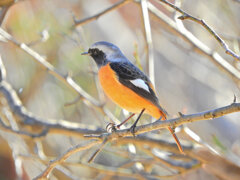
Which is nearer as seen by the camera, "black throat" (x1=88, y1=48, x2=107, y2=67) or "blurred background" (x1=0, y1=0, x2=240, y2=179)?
"black throat" (x1=88, y1=48, x2=107, y2=67)

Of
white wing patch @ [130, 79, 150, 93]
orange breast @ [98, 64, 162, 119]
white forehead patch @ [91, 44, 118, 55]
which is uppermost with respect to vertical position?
white forehead patch @ [91, 44, 118, 55]

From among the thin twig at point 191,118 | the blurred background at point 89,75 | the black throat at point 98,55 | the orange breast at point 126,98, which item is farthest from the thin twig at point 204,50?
the blurred background at point 89,75

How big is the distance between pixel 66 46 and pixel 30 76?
838mm

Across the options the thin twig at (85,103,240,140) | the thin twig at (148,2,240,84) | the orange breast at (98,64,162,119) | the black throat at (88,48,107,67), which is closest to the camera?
the thin twig at (85,103,240,140)

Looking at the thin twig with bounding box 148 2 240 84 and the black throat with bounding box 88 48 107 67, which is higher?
the thin twig with bounding box 148 2 240 84

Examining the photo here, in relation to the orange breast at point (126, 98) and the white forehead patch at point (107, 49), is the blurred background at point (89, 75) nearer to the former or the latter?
the white forehead patch at point (107, 49)

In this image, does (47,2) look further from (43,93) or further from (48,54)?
(43,93)

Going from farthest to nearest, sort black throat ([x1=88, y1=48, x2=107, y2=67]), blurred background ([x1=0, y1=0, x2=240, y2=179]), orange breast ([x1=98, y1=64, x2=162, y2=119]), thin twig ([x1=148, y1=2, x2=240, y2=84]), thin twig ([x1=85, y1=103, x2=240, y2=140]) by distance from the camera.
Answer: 1. blurred background ([x1=0, y1=0, x2=240, y2=179])
2. black throat ([x1=88, y1=48, x2=107, y2=67])
3. thin twig ([x1=148, y1=2, x2=240, y2=84])
4. orange breast ([x1=98, y1=64, x2=162, y2=119])
5. thin twig ([x1=85, y1=103, x2=240, y2=140])

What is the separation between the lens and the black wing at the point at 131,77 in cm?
363

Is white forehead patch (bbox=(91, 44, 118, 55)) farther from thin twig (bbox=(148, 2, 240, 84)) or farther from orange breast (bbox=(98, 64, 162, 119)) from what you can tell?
thin twig (bbox=(148, 2, 240, 84))

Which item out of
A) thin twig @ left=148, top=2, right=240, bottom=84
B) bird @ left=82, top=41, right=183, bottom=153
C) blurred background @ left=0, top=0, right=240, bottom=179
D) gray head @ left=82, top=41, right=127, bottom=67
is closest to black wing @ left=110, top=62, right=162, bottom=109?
bird @ left=82, top=41, right=183, bottom=153

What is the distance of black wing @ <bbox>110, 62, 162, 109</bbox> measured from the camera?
3.63 meters

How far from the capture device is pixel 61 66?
6.49 m

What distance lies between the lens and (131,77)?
148 inches
